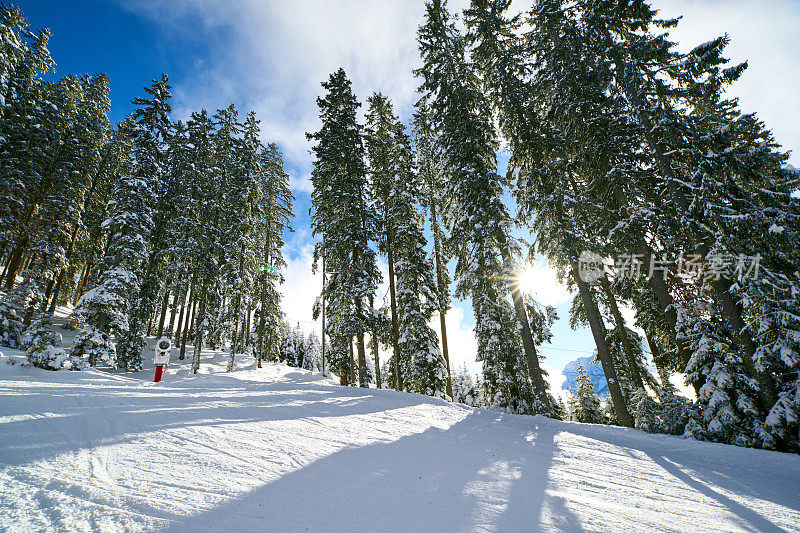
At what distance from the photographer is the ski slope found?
303cm

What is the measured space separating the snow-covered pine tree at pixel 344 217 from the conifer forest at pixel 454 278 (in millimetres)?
143

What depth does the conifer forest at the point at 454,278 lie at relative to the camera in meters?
4.15

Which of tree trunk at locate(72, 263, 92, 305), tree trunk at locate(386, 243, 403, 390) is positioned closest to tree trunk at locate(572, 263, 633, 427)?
tree trunk at locate(386, 243, 403, 390)

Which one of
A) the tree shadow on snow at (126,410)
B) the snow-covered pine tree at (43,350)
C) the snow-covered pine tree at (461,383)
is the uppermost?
the snow-covered pine tree at (43,350)

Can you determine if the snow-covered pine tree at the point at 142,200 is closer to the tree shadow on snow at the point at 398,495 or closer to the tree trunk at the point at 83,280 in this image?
the tree trunk at the point at 83,280

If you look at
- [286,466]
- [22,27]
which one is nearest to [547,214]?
[286,466]

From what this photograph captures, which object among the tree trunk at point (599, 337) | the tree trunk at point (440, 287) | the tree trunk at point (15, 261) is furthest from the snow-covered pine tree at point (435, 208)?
the tree trunk at point (15, 261)

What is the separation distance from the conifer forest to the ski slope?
0.06 metres

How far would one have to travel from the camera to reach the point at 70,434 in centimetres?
468

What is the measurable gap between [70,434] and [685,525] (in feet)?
26.3

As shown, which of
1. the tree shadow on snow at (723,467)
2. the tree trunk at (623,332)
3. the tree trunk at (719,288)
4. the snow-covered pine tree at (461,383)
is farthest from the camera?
the snow-covered pine tree at (461,383)

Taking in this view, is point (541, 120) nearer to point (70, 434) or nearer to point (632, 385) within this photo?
point (632, 385)

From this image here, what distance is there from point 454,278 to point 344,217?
265 inches

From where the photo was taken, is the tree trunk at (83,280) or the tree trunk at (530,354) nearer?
the tree trunk at (530,354)
